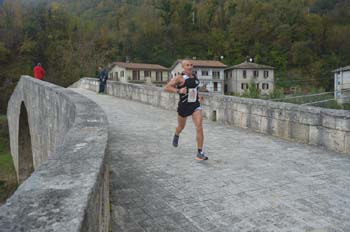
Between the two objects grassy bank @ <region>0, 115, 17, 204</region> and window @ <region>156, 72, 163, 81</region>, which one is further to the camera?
window @ <region>156, 72, 163, 81</region>

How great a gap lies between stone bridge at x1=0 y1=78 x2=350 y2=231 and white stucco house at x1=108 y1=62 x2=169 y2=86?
37.3m

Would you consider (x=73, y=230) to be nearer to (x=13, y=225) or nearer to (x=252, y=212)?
(x=13, y=225)

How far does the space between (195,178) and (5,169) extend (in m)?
25.2

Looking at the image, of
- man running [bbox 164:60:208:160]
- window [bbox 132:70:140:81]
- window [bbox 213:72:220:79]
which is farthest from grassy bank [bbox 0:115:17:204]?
window [bbox 213:72:220:79]

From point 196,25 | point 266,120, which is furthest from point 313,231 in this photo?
point 196,25

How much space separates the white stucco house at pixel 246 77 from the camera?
51.9 metres

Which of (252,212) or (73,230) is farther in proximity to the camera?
(252,212)

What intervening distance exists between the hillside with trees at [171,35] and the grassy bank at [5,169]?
743 centimetres

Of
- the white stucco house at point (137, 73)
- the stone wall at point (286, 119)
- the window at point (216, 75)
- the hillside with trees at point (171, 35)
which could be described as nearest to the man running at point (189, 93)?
the stone wall at point (286, 119)

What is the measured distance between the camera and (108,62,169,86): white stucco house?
45194 mm

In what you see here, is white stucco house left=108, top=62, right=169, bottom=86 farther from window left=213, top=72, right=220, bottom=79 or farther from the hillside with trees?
window left=213, top=72, right=220, bottom=79

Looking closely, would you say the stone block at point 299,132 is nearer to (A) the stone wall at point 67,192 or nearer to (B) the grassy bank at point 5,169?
(A) the stone wall at point 67,192

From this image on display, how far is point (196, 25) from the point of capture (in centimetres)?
7238

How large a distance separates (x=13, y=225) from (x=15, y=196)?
31 cm
